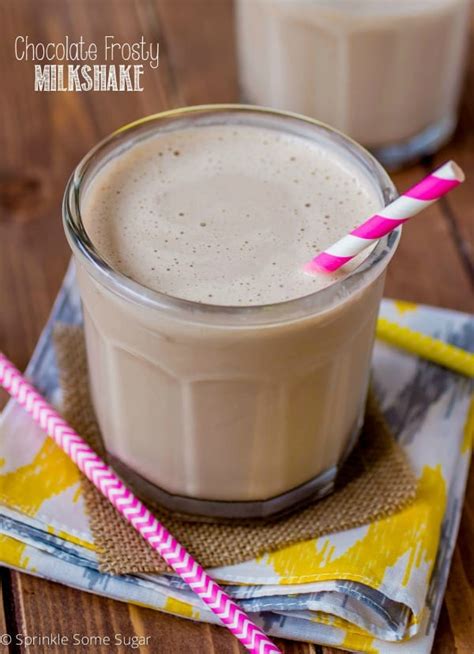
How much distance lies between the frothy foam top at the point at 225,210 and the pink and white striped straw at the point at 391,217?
2cm

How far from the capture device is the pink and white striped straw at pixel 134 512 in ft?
2.60

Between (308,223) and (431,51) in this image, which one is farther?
(431,51)

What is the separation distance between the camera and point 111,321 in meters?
0.80

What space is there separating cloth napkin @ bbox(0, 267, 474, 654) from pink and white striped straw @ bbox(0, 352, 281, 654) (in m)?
0.02

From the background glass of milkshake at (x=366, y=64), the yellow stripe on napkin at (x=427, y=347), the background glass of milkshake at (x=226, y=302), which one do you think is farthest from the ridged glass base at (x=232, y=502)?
the background glass of milkshake at (x=366, y=64)

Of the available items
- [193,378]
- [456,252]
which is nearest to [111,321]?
[193,378]

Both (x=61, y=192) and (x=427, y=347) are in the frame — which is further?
(x=61, y=192)

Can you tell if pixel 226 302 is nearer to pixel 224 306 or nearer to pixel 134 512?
pixel 224 306

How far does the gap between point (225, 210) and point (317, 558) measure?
294mm

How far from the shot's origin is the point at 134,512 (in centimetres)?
85

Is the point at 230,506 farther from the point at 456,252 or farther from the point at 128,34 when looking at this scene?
the point at 128,34

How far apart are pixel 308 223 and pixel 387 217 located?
0.12 m

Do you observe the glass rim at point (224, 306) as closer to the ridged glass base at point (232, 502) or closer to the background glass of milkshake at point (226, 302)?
the background glass of milkshake at point (226, 302)

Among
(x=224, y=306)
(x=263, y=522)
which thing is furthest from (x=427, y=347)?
(x=224, y=306)
